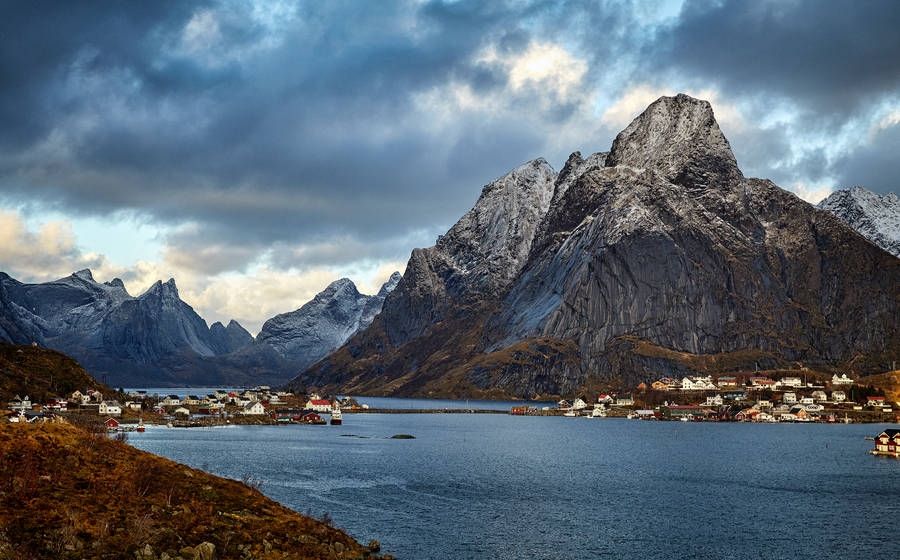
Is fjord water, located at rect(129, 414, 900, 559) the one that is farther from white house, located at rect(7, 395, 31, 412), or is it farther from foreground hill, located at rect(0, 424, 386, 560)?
white house, located at rect(7, 395, 31, 412)

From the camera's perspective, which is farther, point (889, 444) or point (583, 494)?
point (889, 444)

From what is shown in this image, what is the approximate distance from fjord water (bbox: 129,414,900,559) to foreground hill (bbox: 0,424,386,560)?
38.3 feet

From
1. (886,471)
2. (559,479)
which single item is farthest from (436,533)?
Answer: (886,471)

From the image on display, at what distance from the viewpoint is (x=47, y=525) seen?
5122cm

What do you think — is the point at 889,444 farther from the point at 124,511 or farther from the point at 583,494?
the point at 124,511

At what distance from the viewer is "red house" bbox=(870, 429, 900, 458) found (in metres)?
156

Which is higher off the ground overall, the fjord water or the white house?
the white house

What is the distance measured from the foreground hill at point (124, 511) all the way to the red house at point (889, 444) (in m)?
127

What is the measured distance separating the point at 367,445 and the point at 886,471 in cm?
9755

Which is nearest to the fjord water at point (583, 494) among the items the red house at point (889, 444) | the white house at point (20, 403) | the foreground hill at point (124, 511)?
the red house at point (889, 444)

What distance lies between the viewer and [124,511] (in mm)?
56719

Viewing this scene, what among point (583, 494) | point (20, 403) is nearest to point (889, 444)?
point (583, 494)

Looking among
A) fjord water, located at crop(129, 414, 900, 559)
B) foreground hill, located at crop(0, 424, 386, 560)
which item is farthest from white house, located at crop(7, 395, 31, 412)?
foreground hill, located at crop(0, 424, 386, 560)

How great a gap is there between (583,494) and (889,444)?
3321 inches
